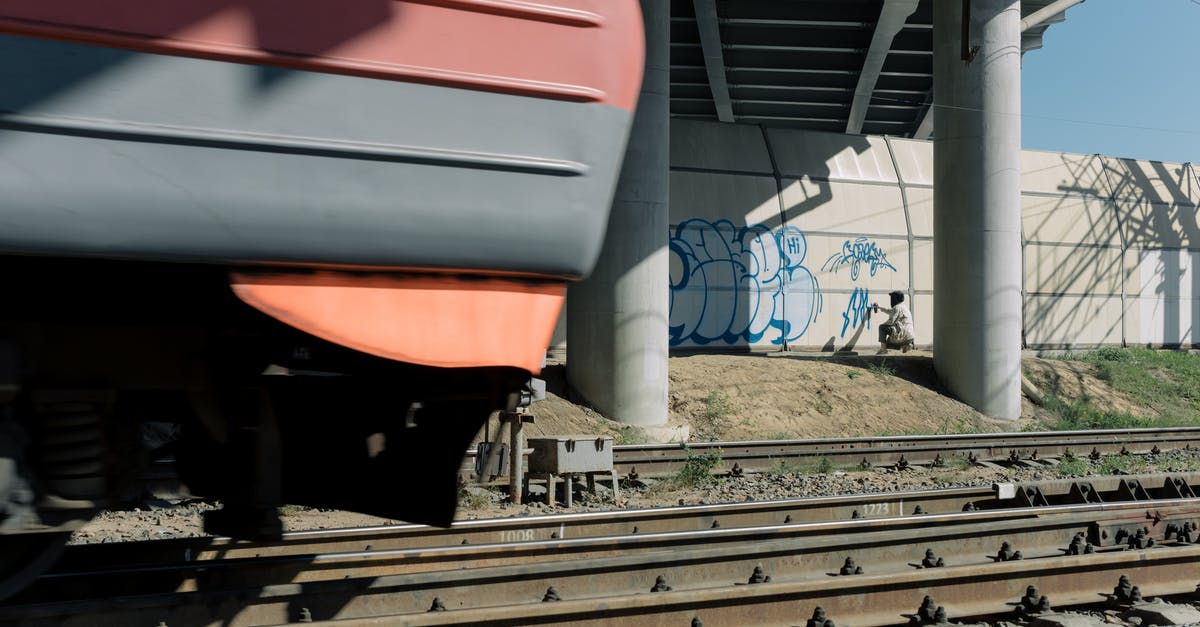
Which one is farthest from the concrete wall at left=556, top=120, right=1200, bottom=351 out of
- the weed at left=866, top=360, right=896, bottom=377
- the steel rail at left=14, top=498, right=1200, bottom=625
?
the steel rail at left=14, top=498, right=1200, bottom=625

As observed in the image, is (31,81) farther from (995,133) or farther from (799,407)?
(995,133)

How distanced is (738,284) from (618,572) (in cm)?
1668

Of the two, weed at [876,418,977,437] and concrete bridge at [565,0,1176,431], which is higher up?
concrete bridge at [565,0,1176,431]

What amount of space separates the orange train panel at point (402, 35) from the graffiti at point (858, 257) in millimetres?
19480

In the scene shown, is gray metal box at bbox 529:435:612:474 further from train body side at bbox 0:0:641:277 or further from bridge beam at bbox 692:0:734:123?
bridge beam at bbox 692:0:734:123

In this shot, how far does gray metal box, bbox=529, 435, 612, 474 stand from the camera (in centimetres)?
902

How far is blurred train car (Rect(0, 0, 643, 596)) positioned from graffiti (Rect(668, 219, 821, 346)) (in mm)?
16906

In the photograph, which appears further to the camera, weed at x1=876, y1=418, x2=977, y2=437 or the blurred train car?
weed at x1=876, y1=418, x2=977, y2=437

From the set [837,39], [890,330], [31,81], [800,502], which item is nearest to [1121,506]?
[800,502]

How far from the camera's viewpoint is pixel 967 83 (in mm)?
Result: 17781

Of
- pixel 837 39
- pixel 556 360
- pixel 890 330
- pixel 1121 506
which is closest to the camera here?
pixel 1121 506

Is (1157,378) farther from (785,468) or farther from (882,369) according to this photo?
(785,468)

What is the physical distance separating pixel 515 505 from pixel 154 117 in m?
6.72

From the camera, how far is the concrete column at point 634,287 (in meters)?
15.2
